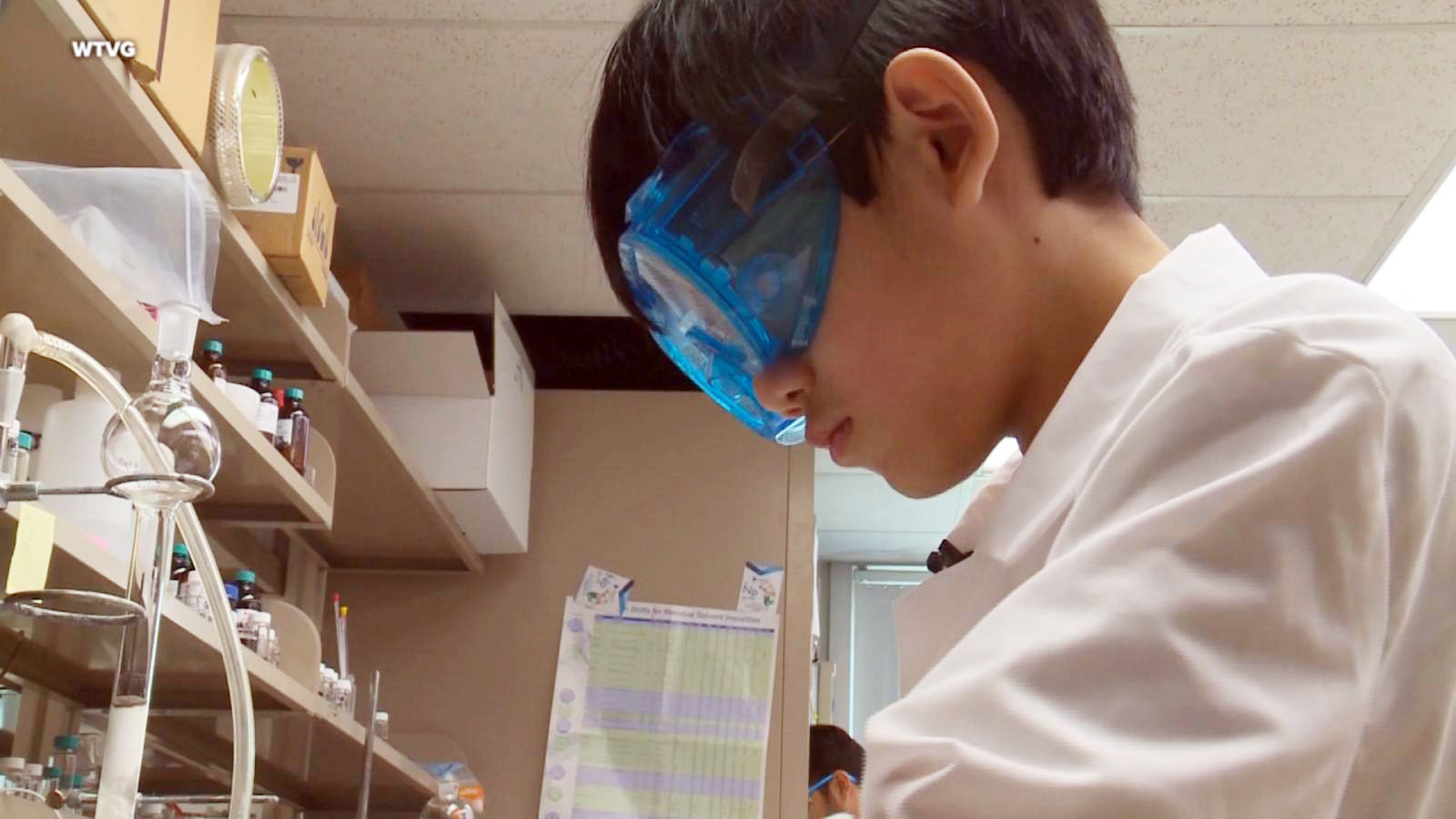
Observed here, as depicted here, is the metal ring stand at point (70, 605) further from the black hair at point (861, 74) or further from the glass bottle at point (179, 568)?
the black hair at point (861, 74)

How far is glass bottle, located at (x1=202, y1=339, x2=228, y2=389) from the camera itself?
1.82 m

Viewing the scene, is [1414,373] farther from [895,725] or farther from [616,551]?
[616,551]

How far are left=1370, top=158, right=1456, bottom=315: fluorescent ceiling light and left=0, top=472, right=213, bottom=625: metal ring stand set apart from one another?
2384mm

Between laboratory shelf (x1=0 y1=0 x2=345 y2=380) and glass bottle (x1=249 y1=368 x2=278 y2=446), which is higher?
laboratory shelf (x1=0 y1=0 x2=345 y2=380)

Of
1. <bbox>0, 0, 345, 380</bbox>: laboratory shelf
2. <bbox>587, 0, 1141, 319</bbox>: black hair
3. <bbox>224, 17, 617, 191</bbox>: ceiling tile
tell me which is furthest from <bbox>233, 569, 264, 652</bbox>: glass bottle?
<bbox>587, 0, 1141, 319</bbox>: black hair

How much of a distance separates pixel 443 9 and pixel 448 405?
0.80 meters

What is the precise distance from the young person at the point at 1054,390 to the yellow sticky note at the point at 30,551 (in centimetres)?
60

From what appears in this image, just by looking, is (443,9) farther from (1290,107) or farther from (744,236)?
(744,236)

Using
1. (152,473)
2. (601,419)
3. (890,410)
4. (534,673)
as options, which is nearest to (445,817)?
(534,673)

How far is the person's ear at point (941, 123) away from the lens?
70cm

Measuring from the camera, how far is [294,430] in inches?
79.5

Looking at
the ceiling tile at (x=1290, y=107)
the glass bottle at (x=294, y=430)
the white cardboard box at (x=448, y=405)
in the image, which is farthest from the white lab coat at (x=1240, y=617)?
the white cardboard box at (x=448, y=405)

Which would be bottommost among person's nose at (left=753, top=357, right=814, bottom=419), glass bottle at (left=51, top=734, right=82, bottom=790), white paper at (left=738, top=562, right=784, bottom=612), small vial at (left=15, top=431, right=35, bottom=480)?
glass bottle at (left=51, top=734, right=82, bottom=790)

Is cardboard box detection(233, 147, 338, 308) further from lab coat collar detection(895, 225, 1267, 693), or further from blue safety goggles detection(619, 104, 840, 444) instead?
lab coat collar detection(895, 225, 1267, 693)
